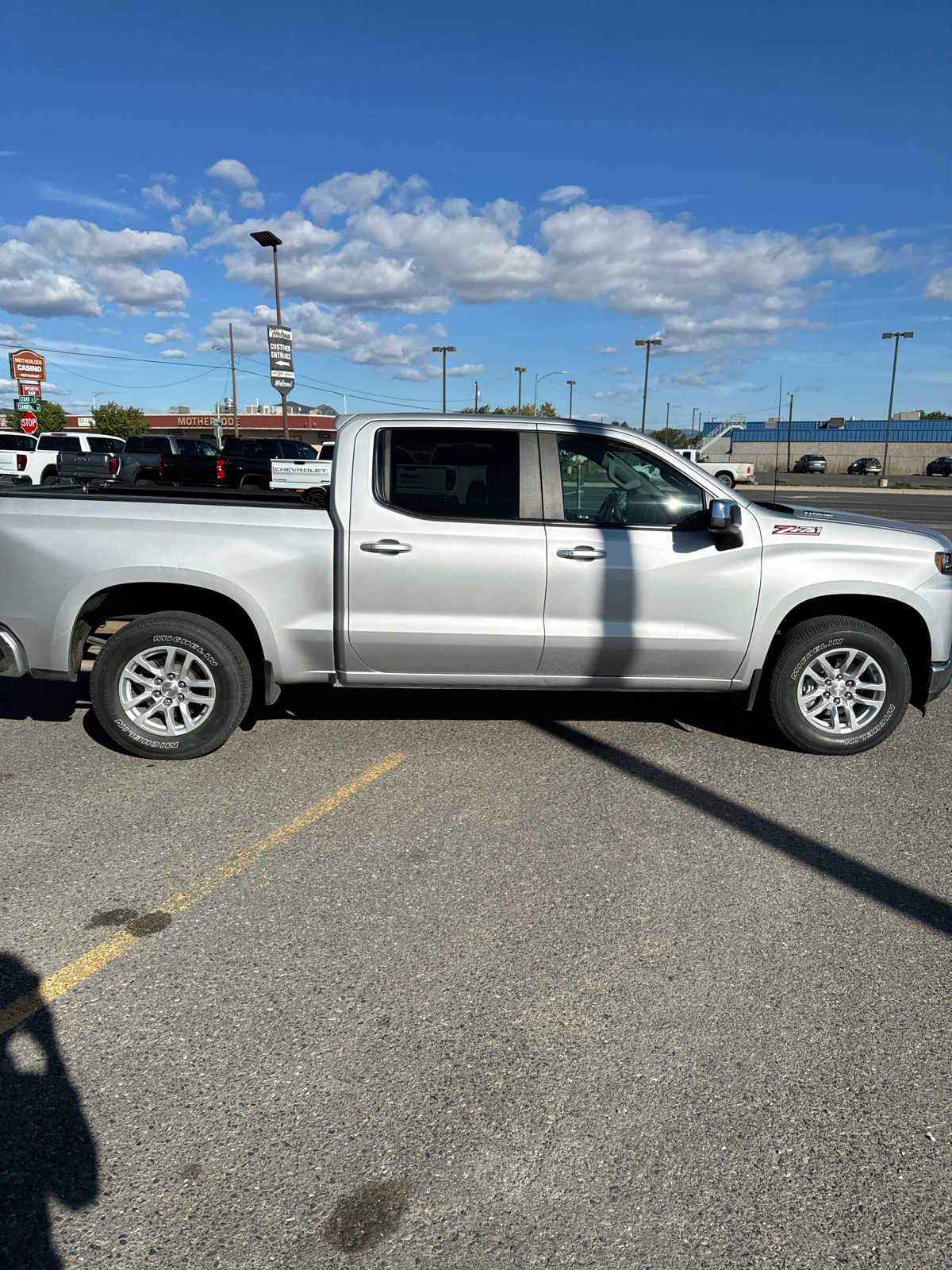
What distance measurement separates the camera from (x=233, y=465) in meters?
18.2

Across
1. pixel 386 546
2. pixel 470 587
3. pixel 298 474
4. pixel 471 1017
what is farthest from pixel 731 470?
pixel 471 1017

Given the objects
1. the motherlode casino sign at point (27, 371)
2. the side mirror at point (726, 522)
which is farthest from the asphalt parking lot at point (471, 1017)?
the motherlode casino sign at point (27, 371)

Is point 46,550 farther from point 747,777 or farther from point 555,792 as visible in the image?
point 747,777

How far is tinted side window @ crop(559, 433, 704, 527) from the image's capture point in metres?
5.39

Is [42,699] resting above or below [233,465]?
below

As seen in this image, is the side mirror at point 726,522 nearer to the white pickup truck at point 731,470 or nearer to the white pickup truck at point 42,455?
the white pickup truck at point 42,455

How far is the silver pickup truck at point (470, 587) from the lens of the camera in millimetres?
5117

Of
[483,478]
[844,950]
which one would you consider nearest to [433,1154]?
[844,950]

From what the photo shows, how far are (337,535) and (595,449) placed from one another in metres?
1.59

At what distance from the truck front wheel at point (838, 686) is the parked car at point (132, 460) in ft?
26.9

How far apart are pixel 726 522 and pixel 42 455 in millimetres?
23716

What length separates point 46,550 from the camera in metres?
5.04

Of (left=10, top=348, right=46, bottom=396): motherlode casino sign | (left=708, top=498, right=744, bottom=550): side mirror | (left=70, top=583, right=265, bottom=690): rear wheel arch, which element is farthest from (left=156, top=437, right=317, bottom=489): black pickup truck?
(left=10, top=348, right=46, bottom=396): motherlode casino sign

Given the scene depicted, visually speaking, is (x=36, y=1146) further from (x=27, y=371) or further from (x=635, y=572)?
(x=27, y=371)
